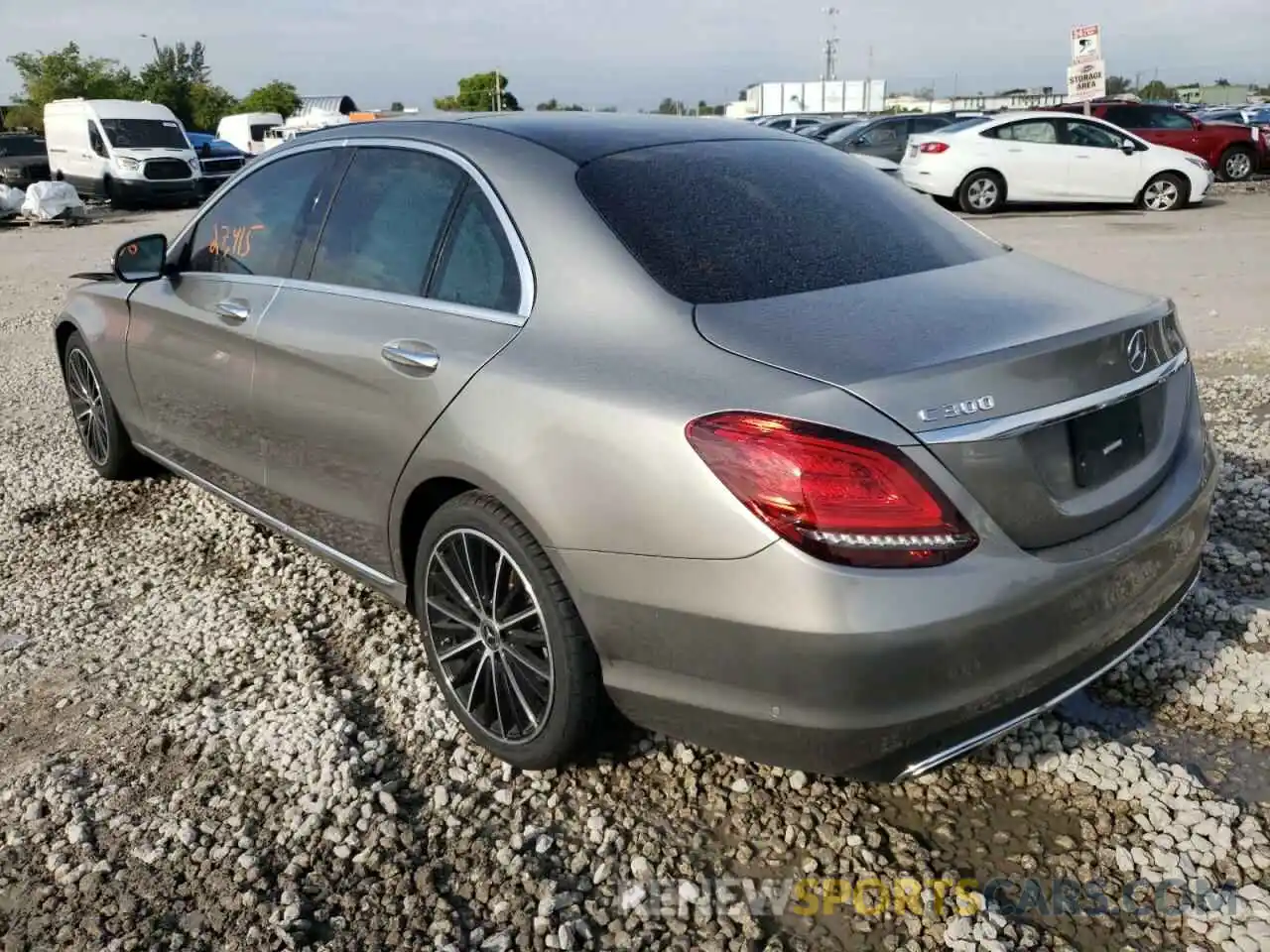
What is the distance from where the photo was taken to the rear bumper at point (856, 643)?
206 cm

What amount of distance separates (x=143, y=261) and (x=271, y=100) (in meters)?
71.1

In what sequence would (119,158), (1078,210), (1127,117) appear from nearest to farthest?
(1078,210) → (1127,117) → (119,158)

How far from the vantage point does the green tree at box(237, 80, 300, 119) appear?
2621 inches

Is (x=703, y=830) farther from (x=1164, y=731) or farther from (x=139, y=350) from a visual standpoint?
(x=139, y=350)

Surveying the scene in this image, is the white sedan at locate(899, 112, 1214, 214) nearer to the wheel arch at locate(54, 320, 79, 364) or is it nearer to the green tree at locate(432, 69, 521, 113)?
the wheel arch at locate(54, 320, 79, 364)

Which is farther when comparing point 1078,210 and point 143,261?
point 1078,210

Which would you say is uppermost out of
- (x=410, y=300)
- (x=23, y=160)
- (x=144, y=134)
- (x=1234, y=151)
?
(x=410, y=300)

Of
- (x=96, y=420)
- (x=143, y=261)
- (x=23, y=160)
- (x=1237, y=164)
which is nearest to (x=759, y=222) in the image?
(x=143, y=261)

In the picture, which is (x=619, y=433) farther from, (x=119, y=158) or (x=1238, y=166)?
(x=119, y=158)

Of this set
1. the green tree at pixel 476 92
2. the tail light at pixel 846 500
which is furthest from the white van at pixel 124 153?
Result: the green tree at pixel 476 92

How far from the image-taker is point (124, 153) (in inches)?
941

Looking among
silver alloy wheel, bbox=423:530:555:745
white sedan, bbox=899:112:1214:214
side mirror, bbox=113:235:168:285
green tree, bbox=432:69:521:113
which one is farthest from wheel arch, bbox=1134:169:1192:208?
green tree, bbox=432:69:521:113

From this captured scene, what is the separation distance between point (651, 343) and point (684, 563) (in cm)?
51

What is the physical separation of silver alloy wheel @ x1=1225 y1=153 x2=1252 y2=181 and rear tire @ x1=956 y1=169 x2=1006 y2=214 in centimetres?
798
